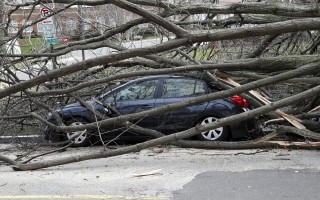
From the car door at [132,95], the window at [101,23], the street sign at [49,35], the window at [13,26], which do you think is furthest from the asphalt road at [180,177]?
the window at [101,23]

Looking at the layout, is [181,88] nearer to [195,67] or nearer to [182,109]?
[182,109]

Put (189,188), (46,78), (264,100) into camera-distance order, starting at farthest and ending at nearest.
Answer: (264,100), (189,188), (46,78)

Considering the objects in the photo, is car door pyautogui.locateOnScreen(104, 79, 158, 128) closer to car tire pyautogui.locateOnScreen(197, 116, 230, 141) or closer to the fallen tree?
the fallen tree

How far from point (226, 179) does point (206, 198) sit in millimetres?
852

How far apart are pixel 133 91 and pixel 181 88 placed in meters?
1.02

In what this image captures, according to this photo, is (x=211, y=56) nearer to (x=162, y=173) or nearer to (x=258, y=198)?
(x=162, y=173)

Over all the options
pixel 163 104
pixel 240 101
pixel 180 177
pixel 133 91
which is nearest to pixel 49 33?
pixel 133 91

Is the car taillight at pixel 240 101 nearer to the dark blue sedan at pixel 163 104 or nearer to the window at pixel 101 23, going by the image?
the dark blue sedan at pixel 163 104

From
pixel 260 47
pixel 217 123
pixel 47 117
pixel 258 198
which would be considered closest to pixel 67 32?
pixel 47 117

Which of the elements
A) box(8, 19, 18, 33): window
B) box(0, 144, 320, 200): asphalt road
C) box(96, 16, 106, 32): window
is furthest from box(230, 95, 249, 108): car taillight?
box(8, 19, 18, 33): window

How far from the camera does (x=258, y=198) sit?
5.52 m

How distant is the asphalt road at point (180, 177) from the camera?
580cm

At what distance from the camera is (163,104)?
9188 millimetres

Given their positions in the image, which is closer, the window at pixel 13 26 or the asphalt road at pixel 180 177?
the asphalt road at pixel 180 177
